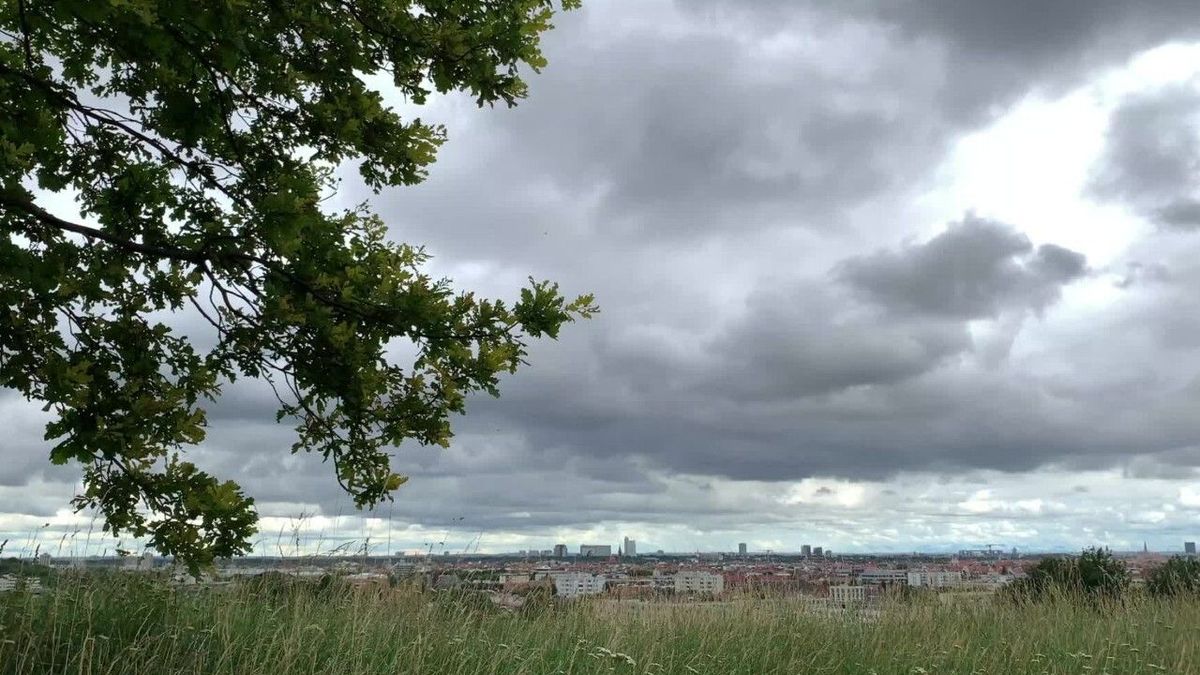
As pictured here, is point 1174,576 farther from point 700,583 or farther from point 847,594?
point 700,583

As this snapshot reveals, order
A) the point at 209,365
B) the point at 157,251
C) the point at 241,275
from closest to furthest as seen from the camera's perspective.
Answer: the point at 157,251 → the point at 241,275 → the point at 209,365

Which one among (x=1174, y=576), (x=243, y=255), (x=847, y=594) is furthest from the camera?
(x=1174, y=576)

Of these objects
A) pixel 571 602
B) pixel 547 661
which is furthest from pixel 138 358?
pixel 571 602

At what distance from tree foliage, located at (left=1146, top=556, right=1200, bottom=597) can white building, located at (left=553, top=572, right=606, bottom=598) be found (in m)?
9.59

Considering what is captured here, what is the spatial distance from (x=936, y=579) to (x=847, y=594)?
270 centimetres

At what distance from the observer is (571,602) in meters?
10.5

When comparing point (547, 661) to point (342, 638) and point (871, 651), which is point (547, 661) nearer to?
point (342, 638)

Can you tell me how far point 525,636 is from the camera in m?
8.45

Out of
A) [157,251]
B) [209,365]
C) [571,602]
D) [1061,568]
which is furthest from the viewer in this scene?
[1061,568]

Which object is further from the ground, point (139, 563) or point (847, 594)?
point (139, 563)

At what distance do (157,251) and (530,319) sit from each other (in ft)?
8.65

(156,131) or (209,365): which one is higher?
(156,131)

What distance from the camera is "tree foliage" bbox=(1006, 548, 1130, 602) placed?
14570 millimetres

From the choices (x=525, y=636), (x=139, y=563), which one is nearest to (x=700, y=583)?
(x=525, y=636)
